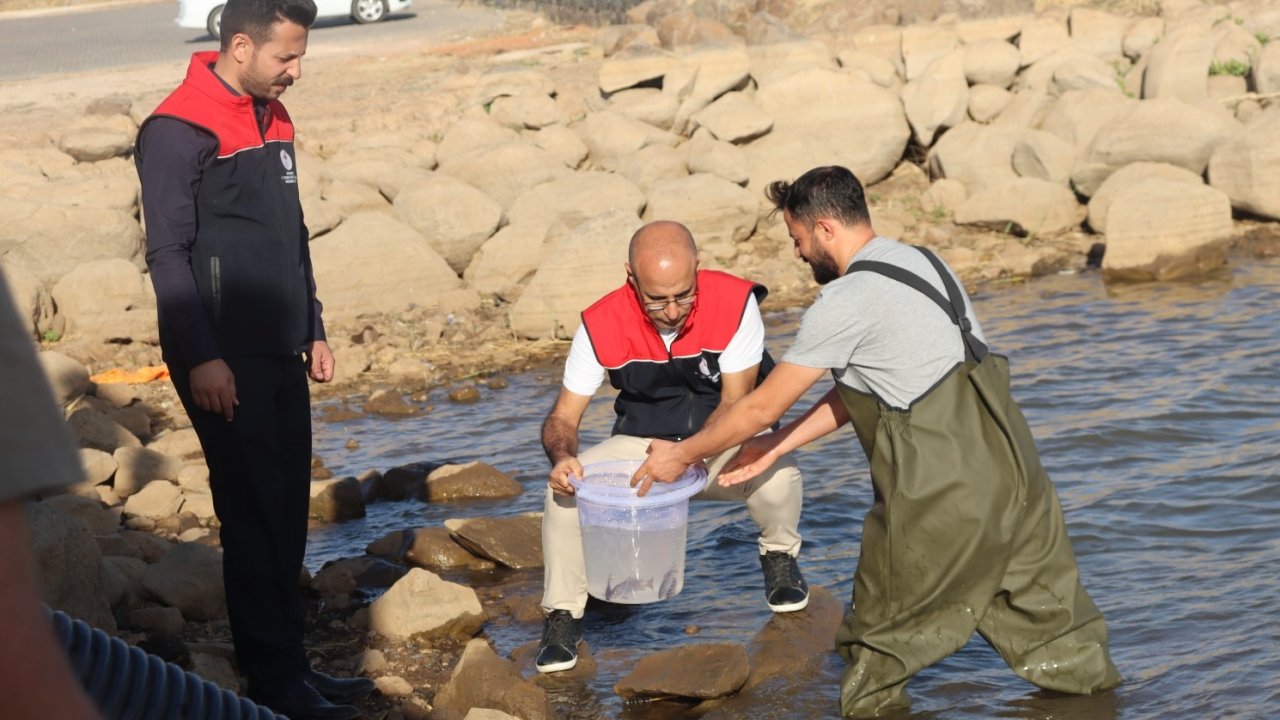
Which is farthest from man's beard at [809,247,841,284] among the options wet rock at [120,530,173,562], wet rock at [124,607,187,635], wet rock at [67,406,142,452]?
wet rock at [67,406,142,452]

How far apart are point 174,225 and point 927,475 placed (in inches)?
86.6

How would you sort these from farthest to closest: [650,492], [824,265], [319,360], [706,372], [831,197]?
1. [706,372]
2. [650,492]
3. [319,360]
4. [824,265]
5. [831,197]

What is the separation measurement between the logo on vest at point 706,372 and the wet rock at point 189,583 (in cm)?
191

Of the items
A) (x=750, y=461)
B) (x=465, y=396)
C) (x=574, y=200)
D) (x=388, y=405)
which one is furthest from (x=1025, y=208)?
(x=750, y=461)

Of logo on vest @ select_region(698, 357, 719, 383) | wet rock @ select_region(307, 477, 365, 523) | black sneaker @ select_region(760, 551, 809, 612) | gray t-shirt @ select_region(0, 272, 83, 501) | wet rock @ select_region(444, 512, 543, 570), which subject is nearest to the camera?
gray t-shirt @ select_region(0, 272, 83, 501)

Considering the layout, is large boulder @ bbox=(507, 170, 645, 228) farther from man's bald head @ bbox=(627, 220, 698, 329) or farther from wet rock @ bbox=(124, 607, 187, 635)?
wet rock @ bbox=(124, 607, 187, 635)

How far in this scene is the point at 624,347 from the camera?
16.5 ft

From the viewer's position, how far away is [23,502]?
122 cm

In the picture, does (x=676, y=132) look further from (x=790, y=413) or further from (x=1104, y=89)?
(x=790, y=413)

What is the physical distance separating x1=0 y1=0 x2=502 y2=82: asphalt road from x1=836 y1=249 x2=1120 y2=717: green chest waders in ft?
55.5

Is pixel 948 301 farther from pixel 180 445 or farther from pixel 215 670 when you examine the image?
pixel 180 445

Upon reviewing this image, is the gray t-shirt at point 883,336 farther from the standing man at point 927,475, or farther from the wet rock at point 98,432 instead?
the wet rock at point 98,432

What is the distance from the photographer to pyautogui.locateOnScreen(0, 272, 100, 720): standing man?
1.21 meters

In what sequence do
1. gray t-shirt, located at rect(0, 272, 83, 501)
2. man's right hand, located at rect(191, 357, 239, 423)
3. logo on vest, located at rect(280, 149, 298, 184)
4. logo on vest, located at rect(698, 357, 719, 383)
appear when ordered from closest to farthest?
gray t-shirt, located at rect(0, 272, 83, 501)
man's right hand, located at rect(191, 357, 239, 423)
logo on vest, located at rect(280, 149, 298, 184)
logo on vest, located at rect(698, 357, 719, 383)
